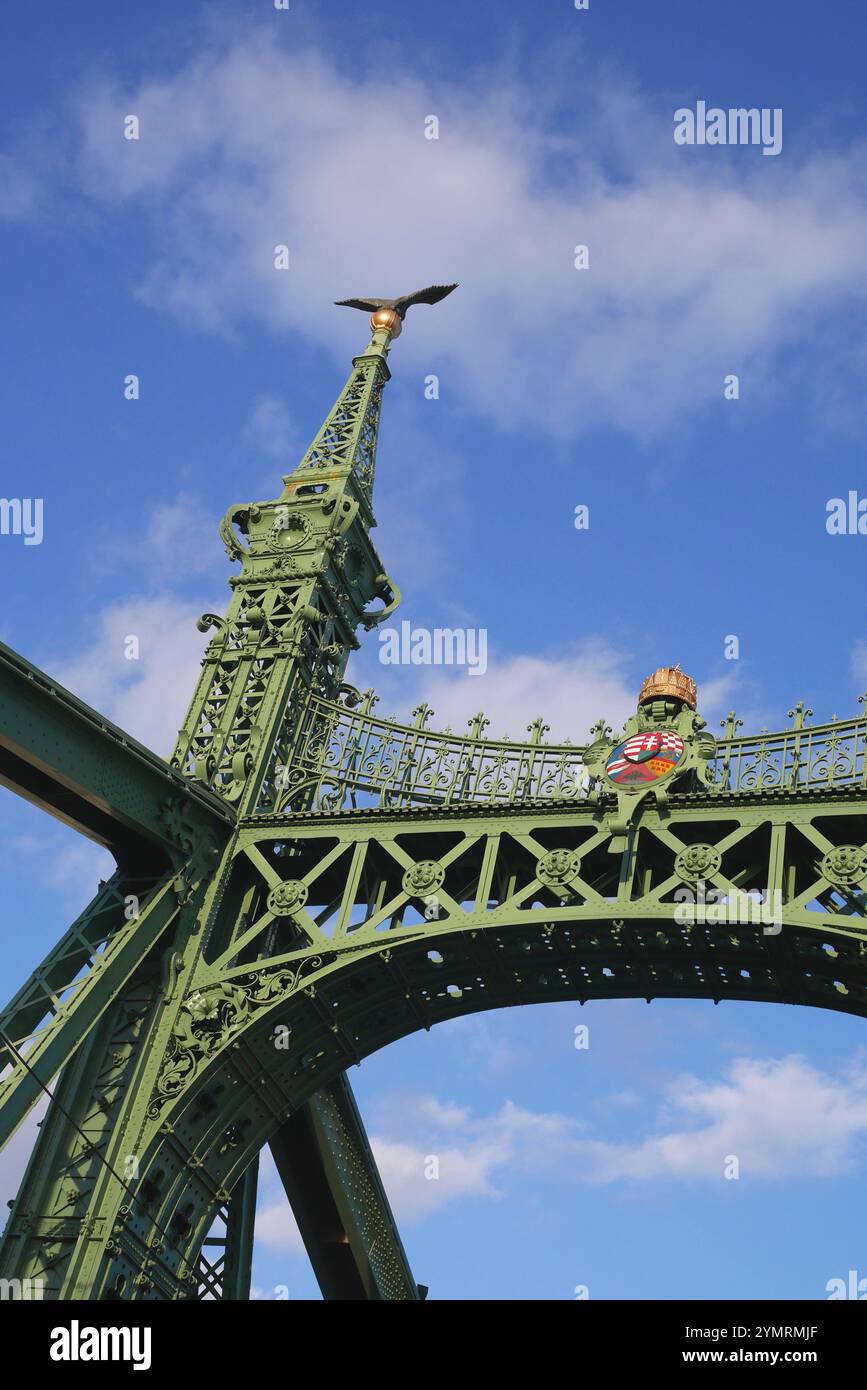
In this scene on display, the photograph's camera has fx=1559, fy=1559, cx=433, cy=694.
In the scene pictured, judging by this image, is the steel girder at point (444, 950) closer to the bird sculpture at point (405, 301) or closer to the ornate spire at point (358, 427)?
the ornate spire at point (358, 427)

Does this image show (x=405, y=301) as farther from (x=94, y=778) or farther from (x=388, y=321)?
(x=94, y=778)

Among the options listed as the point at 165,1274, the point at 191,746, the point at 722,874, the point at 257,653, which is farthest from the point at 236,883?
the point at 722,874

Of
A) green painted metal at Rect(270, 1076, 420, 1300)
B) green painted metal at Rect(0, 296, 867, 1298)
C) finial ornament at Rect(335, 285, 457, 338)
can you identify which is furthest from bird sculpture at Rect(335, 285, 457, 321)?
green painted metal at Rect(270, 1076, 420, 1300)

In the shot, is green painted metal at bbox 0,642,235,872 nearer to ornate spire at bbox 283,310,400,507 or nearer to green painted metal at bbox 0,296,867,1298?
green painted metal at bbox 0,296,867,1298

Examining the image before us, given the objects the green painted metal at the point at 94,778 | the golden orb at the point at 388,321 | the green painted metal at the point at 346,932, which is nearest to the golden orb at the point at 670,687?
the green painted metal at the point at 346,932
